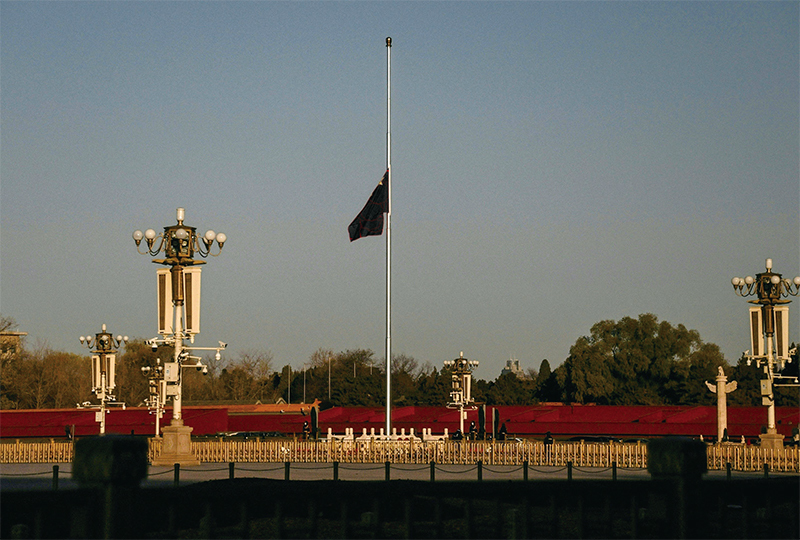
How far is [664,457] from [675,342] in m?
73.4

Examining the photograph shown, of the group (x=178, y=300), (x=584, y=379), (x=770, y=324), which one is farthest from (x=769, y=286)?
(x=584, y=379)

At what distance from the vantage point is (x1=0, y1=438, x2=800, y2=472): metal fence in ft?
102

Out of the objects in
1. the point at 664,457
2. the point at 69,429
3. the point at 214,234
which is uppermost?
the point at 214,234

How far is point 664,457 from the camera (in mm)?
6535

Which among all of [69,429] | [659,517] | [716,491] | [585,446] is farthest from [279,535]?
[69,429]

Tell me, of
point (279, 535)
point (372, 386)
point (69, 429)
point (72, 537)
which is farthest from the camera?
point (372, 386)

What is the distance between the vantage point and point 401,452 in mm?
32844

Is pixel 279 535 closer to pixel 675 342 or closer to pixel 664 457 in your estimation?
pixel 664 457

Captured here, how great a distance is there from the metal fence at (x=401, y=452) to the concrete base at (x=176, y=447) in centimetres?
220

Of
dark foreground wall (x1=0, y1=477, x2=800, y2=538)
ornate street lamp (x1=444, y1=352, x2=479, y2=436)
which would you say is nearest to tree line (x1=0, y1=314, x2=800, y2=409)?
ornate street lamp (x1=444, y1=352, x2=479, y2=436)

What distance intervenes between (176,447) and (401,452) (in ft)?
28.1

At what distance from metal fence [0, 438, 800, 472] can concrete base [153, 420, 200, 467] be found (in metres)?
2.20

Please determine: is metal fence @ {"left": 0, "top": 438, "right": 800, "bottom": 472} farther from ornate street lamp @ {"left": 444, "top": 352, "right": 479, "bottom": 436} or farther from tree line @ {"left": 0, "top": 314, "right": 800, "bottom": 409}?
tree line @ {"left": 0, "top": 314, "right": 800, "bottom": 409}

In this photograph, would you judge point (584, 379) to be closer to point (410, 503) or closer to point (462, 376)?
point (462, 376)
